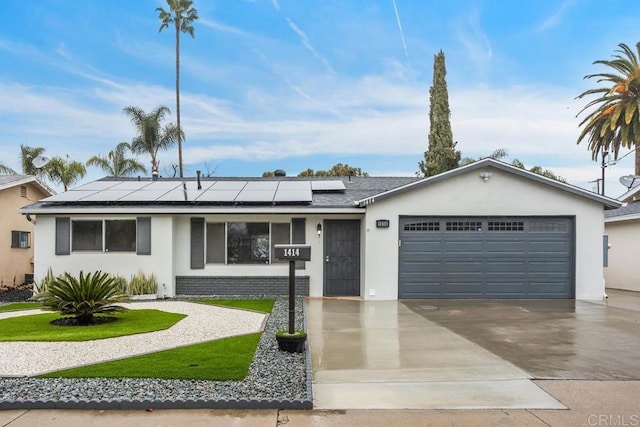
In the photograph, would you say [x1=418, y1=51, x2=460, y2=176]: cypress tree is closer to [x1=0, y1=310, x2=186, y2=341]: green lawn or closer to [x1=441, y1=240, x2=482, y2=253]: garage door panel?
[x1=441, y1=240, x2=482, y2=253]: garage door panel

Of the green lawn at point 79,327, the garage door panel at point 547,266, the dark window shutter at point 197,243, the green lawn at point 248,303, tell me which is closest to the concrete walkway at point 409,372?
the green lawn at point 248,303

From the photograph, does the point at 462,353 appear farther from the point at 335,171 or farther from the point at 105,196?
the point at 335,171

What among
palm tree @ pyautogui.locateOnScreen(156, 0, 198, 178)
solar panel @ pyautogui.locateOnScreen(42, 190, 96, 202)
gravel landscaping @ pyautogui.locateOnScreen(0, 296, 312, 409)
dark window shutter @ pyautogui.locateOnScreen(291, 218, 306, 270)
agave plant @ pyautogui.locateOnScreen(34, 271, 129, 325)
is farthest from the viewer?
palm tree @ pyautogui.locateOnScreen(156, 0, 198, 178)

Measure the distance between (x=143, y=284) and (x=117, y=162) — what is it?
47.5 feet

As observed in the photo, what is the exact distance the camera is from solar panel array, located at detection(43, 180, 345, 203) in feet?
40.7

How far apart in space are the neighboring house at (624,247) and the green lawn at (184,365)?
46.6ft

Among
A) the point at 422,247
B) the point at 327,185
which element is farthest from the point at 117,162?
the point at 422,247

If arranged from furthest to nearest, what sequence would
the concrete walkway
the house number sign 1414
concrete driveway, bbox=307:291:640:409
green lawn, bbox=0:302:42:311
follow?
green lawn, bbox=0:302:42:311 → the house number sign 1414 → concrete driveway, bbox=307:291:640:409 → the concrete walkway

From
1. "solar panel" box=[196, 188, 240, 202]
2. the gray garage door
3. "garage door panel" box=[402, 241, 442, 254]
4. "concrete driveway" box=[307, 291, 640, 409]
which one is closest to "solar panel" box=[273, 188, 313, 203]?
"solar panel" box=[196, 188, 240, 202]

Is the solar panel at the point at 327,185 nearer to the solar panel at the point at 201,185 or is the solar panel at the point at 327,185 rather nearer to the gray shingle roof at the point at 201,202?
the gray shingle roof at the point at 201,202

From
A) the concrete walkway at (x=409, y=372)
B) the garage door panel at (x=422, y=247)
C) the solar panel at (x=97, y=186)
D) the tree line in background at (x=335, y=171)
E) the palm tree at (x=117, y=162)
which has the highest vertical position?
the tree line in background at (x=335, y=171)

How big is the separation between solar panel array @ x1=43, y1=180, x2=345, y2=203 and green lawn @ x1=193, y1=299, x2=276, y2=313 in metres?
2.80

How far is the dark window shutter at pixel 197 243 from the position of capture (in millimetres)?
12547

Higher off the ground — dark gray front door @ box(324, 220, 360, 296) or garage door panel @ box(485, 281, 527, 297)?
dark gray front door @ box(324, 220, 360, 296)
